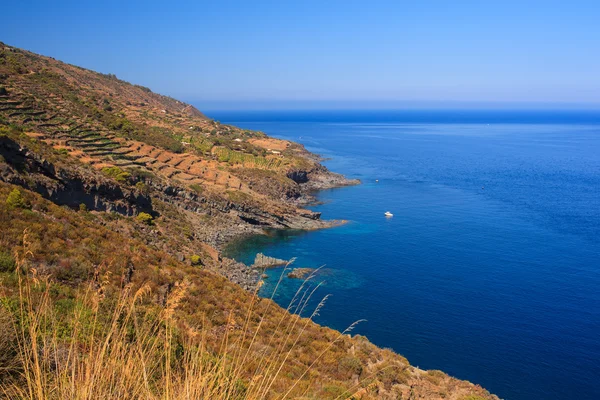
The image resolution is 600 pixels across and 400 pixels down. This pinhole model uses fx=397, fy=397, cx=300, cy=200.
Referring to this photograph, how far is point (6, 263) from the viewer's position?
9.61 m

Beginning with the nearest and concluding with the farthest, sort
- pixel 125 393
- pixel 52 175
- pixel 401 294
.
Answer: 1. pixel 125 393
2. pixel 52 175
3. pixel 401 294

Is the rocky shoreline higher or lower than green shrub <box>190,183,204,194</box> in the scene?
lower

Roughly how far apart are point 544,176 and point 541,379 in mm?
71318

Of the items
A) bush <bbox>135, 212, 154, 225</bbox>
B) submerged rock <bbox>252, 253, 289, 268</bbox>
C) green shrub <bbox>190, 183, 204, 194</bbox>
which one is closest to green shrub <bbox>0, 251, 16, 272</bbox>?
bush <bbox>135, 212, 154, 225</bbox>

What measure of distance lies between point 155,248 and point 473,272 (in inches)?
1183

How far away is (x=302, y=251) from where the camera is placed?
150 feet

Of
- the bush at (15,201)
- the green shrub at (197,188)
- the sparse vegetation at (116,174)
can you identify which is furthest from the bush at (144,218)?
the bush at (15,201)

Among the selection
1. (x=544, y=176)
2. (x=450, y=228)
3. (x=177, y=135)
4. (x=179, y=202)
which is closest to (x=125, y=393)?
(x=179, y=202)

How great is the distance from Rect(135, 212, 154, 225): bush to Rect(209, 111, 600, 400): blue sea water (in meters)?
10.7

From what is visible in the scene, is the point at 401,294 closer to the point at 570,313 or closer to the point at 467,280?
the point at 467,280

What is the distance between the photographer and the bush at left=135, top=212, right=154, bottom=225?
117ft

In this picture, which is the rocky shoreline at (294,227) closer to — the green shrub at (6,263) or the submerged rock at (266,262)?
the submerged rock at (266,262)

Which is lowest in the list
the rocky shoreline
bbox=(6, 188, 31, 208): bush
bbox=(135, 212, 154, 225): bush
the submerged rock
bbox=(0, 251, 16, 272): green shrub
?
the submerged rock

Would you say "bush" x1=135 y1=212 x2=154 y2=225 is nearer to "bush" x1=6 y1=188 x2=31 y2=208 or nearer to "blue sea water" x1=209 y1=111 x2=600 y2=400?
"blue sea water" x1=209 y1=111 x2=600 y2=400
